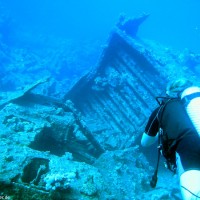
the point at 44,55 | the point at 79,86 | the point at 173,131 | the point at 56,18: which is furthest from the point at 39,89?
the point at 56,18

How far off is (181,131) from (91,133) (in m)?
3.87

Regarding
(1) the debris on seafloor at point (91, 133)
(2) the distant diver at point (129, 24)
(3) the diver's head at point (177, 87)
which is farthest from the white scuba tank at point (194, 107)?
(2) the distant diver at point (129, 24)

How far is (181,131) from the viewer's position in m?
2.18

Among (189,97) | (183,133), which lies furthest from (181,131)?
(189,97)

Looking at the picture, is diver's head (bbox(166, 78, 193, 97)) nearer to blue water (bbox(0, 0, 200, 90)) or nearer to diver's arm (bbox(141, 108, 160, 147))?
diver's arm (bbox(141, 108, 160, 147))

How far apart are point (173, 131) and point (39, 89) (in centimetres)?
779

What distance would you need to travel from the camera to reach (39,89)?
370 inches

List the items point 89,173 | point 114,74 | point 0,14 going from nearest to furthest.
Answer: point 89,173 < point 114,74 < point 0,14

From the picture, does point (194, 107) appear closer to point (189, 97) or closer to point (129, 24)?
point (189, 97)

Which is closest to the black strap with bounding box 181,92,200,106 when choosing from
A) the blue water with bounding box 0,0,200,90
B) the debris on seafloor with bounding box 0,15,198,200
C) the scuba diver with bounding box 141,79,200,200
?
the scuba diver with bounding box 141,79,200,200

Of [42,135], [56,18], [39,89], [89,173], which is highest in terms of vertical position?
[56,18]

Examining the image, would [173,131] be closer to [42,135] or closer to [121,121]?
[42,135]

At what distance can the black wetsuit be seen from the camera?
2.01m

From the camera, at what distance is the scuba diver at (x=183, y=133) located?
192 cm
